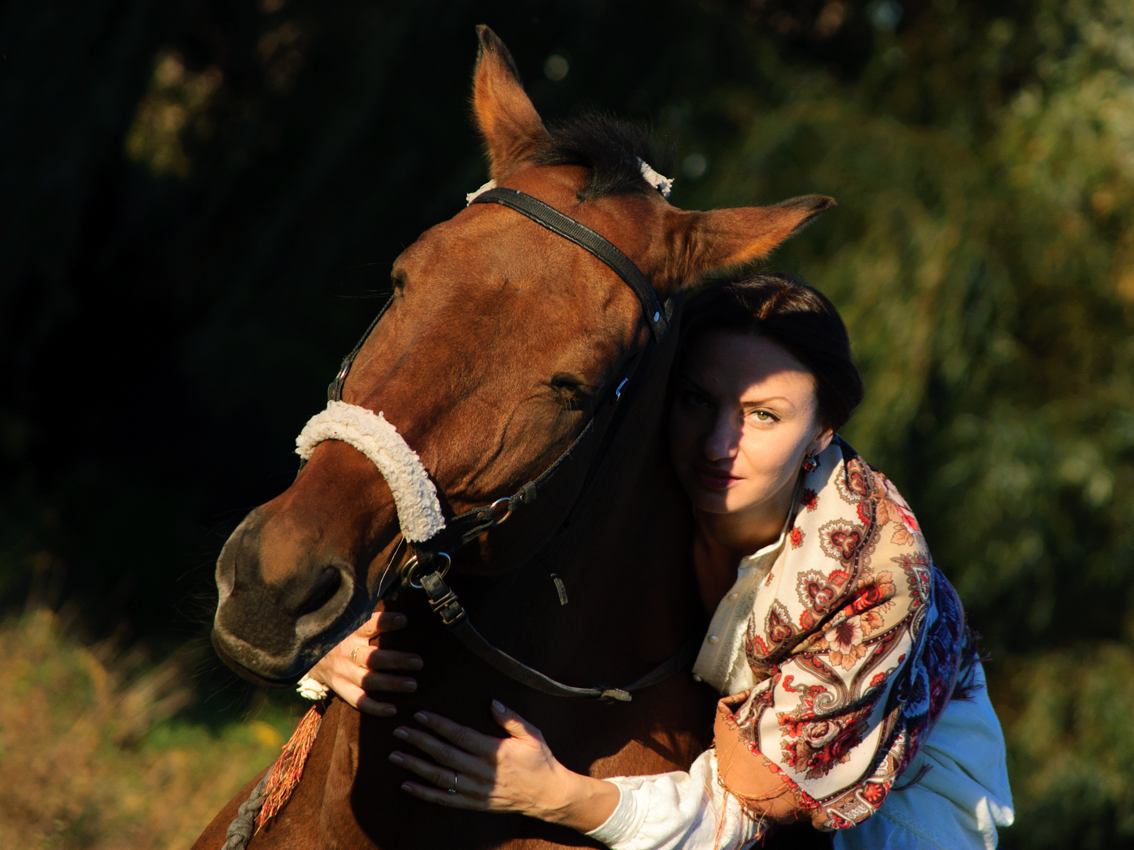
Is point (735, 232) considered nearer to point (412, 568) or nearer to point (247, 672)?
point (412, 568)

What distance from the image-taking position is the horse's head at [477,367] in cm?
140

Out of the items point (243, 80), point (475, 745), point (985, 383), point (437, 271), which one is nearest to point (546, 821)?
point (475, 745)

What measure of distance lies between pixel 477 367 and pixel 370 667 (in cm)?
65

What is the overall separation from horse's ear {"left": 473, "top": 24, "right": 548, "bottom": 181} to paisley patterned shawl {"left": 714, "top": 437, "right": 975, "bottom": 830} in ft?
3.28

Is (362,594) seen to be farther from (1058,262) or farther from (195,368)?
(1058,262)

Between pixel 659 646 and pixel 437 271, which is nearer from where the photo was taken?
pixel 437 271

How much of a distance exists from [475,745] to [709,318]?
3.53ft

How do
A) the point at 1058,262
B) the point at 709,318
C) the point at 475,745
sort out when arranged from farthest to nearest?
the point at 1058,262
the point at 709,318
the point at 475,745

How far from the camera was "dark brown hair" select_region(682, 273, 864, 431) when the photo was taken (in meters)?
2.14

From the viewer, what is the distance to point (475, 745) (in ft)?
5.94

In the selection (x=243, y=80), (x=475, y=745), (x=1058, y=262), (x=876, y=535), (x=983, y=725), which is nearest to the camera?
(x=475, y=745)

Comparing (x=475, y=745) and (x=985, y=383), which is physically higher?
(x=475, y=745)

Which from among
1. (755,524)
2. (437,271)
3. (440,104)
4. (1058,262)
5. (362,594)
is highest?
(437,271)

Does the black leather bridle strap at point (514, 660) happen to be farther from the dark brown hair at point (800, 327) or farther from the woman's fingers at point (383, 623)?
the dark brown hair at point (800, 327)
